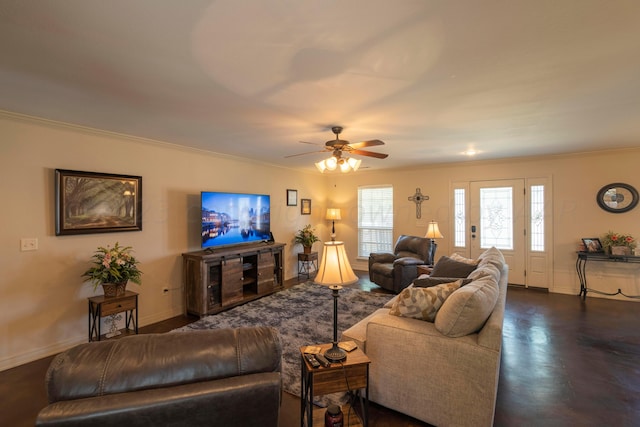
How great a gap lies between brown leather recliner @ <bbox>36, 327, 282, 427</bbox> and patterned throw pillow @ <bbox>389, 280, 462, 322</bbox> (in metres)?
1.40

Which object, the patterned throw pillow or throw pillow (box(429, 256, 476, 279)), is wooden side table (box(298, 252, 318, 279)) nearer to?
throw pillow (box(429, 256, 476, 279))

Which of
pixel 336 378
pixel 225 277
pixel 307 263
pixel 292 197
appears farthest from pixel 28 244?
pixel 307 263

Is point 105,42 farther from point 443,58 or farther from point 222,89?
point 443,58

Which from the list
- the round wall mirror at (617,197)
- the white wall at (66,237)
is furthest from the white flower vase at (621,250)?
the white wall at (66,237)

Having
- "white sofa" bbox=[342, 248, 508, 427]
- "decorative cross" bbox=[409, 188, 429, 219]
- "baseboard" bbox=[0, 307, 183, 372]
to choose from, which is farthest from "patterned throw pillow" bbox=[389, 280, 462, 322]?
"decorative cross" bbox=[409, 188, 429, 219]

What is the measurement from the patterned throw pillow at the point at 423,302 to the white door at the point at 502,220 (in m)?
4.04

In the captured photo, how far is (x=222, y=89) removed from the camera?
2.30m

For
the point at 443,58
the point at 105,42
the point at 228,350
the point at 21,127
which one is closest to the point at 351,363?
the point at 228,350

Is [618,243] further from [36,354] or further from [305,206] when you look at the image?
[36,354]

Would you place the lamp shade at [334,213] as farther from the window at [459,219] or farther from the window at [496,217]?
the window at [496,217]

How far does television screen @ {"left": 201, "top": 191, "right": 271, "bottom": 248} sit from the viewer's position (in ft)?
14.2

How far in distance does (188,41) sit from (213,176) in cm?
323

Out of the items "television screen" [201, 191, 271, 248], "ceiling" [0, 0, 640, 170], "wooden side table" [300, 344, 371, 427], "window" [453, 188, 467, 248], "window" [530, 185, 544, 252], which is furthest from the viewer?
"window" [453, 188, 467, 248]

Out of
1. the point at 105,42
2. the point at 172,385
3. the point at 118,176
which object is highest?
the point at 105,42
